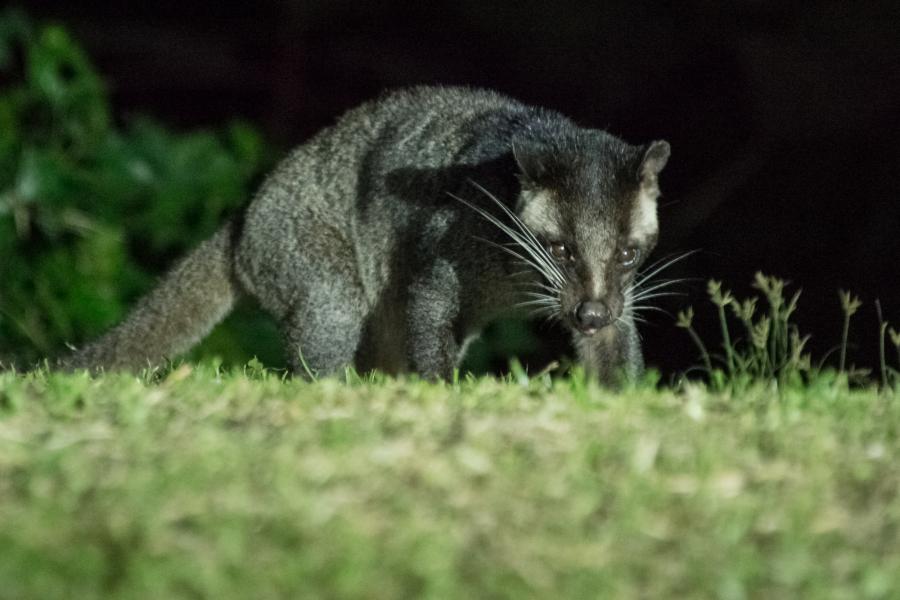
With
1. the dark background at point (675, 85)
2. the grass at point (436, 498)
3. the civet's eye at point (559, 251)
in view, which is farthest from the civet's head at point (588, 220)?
the dark background at point (675, 85)

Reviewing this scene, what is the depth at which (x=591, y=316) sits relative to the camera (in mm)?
5867

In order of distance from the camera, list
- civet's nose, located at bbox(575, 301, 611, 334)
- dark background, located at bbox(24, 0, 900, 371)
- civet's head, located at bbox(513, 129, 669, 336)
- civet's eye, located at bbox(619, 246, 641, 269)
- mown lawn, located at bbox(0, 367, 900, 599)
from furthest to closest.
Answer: dark background, located at bbox(24, 0, 900, 371)
civet's eye, located at bbox(619, 246, 641, 269)
civet's head, located at bbox(513, 129, 669, 336)
civet's nose, located at bbox(575, 301, 611, 334)
mown lawn, located at bbox(0, 367, 900, 599)

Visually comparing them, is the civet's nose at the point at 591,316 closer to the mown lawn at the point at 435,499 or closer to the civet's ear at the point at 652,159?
the civet's ear at the point at 652,159

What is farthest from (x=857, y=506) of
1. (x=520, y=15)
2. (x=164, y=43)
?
(x=164, y=43)

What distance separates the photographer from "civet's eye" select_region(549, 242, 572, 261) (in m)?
6.12

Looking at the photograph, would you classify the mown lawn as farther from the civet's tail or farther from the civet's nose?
the civet's tail

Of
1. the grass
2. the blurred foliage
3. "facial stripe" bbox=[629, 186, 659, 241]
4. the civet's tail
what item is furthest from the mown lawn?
the blurred foliage

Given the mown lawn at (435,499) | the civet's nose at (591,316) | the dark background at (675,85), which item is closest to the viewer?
the mown lawn at (435,499)

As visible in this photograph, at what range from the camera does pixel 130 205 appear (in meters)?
9.81

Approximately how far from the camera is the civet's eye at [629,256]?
6.14m

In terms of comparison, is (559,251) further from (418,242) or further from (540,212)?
(418,242)

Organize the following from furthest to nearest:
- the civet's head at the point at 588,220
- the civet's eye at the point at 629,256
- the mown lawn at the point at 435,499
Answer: the civet's eye at the point at 629,256 < the civet's head at the point at 588,220 < the mown lawn at the point at 435,499

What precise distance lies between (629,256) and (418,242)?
3.87 feet

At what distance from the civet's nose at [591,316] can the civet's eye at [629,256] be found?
319 mm
